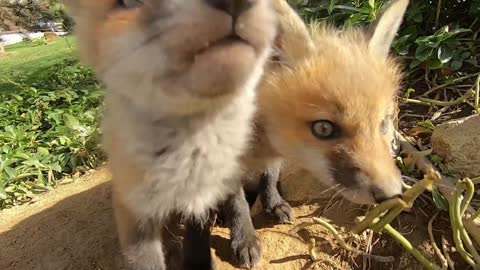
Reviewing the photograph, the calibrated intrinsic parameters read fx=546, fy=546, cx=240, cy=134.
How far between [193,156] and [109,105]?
352mm

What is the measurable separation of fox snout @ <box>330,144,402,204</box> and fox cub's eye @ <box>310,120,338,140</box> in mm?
53

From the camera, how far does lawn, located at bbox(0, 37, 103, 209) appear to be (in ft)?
11.1

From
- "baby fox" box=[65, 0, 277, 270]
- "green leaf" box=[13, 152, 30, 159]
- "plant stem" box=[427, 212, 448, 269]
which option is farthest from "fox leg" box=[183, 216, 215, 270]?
"green leaf" box=[13, 152, 30, 159]

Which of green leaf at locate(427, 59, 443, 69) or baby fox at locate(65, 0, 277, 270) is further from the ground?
baby fox at locate(65, 0, 277, 270)

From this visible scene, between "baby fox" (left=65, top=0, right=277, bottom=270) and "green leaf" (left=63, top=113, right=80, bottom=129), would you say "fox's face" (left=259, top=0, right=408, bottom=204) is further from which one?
"green leaf" (left=63, top=113, right=80, bottom=129)

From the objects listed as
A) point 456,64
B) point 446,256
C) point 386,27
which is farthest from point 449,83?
point 446,256

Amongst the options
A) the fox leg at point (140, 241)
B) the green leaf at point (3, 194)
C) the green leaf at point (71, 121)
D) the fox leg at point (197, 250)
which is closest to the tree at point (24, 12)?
the green leaf at point (71, 121)

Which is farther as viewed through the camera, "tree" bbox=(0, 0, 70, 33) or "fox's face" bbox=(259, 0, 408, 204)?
"tree" bbox=(0, 0, 70, 33)

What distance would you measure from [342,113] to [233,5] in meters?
0.61

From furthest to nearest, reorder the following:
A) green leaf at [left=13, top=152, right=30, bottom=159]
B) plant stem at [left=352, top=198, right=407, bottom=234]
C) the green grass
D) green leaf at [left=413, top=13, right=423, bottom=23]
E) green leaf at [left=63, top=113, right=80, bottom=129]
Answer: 1. the green grass
2. green leaf at [left=63, top=113, right=80, bottom=129]
3. green leaf at [left=13, top=152, right=30, bottom=159]
4. green leaf at [left=413, top=13, right=423, bottom=23]
5. plant stem at [left=352, top=198, right=407, bottom=234]

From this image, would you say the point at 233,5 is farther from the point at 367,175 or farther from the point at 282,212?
the point at 282,212

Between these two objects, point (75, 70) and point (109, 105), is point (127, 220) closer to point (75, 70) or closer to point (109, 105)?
point (109, 105)

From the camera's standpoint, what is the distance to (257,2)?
1.37 metres

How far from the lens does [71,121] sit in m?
3.91
